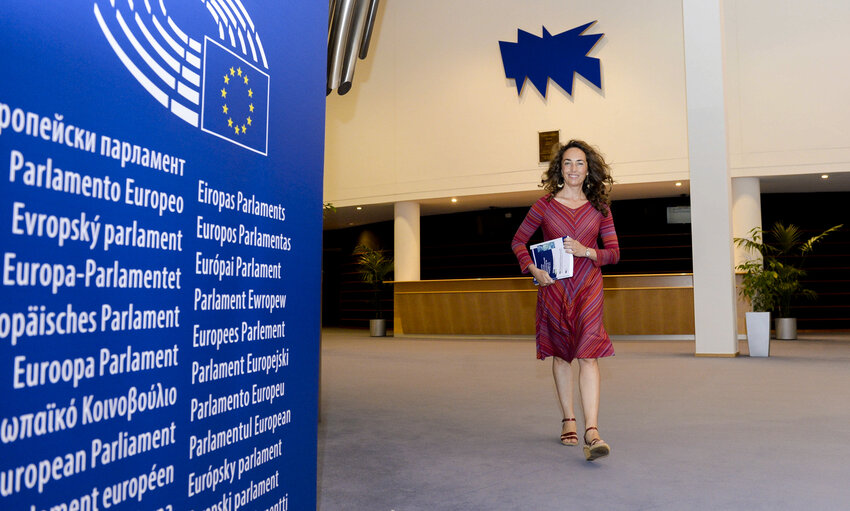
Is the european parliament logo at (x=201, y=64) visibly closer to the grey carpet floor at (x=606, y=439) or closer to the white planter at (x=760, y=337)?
the grey carpet floor at (x=606, y=439)

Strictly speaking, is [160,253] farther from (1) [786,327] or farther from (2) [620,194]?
(2) [620,194]

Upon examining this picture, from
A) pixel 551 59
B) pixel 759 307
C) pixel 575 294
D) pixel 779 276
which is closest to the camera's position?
pixel 575 294

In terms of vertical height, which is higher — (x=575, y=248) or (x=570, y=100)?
(x=570, y=100)

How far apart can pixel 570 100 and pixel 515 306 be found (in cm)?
389

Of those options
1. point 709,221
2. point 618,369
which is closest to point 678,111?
point 709,221

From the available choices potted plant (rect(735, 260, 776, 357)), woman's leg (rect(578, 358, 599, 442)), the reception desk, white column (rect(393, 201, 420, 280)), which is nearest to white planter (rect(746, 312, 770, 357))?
potted plant (rect(735, 260, 776, 357))

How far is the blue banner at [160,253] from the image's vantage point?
2.66ft

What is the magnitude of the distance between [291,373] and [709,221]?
6.87 metres

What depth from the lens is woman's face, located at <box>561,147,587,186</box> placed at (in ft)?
9.93

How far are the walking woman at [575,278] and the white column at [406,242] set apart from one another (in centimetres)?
1037

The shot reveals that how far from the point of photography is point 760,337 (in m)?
7.37

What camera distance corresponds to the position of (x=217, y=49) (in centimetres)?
116

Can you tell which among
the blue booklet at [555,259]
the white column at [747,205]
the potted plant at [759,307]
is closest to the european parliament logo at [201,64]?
the blue booklet at [555,259]

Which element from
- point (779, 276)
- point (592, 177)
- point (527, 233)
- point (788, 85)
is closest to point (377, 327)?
point (779, 276)
